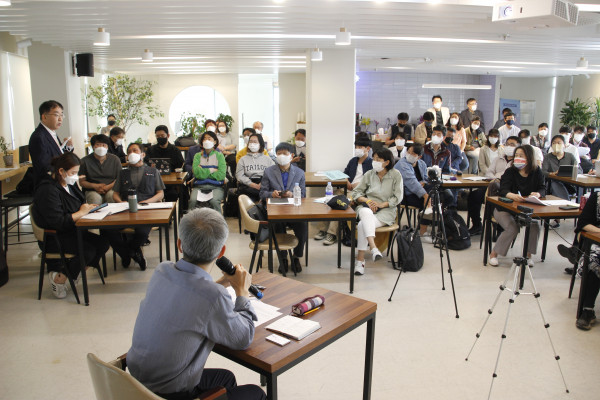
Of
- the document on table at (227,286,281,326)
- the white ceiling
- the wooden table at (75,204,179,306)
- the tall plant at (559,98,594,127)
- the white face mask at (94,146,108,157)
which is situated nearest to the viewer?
the document on table at (227,286,281,326)

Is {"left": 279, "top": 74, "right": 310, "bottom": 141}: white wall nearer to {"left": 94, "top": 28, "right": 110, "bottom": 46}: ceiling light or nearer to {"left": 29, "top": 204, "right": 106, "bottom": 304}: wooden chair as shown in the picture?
{"left": 94, "top": 28, "right": 110, "bottom": 46}: ceiling light

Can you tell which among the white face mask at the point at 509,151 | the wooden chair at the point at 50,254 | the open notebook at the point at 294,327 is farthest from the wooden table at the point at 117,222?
the white face mask at the point at 509,151

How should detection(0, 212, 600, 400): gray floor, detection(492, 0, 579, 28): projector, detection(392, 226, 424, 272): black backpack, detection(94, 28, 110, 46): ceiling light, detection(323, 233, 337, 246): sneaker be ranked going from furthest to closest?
detection(323, 233, 337, 246): sneaker < detection(94, 28, 110, 46): ceiling light < detection(392, 226, 424, 272): black backpack < detection(492, 0, 579, 28): projector < detection(0, 212, 600, 400): gray floor

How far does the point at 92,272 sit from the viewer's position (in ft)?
18.2

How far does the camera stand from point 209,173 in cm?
707

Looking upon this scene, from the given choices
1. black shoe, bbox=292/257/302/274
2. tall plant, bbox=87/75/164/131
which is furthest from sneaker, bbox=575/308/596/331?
tall plant, bbox=87/75/164/131

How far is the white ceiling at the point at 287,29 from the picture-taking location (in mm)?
5383

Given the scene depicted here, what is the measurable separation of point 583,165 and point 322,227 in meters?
5.25

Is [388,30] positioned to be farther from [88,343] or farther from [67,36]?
[88,343]

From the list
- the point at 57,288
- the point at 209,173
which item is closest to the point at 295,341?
the point at 57,288

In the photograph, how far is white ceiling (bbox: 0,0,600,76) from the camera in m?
5.38

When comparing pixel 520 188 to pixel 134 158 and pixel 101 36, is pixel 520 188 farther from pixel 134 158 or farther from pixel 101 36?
pixel 101 36

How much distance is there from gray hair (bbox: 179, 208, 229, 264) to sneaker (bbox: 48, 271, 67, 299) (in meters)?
3.21

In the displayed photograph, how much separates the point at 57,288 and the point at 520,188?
5131 mm
